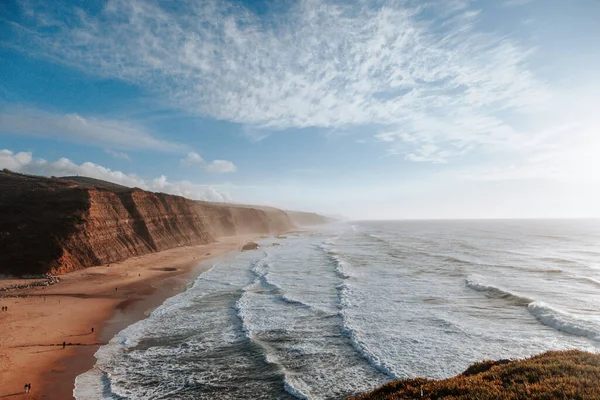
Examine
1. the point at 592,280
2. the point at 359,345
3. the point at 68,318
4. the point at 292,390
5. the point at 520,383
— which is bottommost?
the point at 68,318

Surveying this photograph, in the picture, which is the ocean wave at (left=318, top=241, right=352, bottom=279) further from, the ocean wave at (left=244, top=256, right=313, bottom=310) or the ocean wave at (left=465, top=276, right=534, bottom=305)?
the ocean wave at (left=465, top=276, right=534, bottom=305)

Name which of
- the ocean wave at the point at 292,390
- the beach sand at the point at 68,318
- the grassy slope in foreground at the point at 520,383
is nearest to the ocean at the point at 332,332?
the ocean wave at the point at 292,390

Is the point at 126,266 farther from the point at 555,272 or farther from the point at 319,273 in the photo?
the point at 555,272

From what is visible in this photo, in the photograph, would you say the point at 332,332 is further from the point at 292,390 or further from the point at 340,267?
the point at 340,267

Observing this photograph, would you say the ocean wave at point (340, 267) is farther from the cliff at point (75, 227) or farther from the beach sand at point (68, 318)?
the cliff at point (75, 227)

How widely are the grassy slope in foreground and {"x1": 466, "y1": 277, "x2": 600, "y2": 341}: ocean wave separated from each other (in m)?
10.4

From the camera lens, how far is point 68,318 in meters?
22.8

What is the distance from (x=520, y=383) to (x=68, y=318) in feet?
87.8

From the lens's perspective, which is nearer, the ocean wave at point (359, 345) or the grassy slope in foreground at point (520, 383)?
the grassy slope in foreground at point (520, 383)

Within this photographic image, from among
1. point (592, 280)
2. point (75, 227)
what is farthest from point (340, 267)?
point (75, 227)

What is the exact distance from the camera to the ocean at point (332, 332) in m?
14.5

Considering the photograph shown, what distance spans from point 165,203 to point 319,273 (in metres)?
44.8

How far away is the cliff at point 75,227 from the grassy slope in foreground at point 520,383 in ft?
131

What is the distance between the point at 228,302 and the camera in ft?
90.3
